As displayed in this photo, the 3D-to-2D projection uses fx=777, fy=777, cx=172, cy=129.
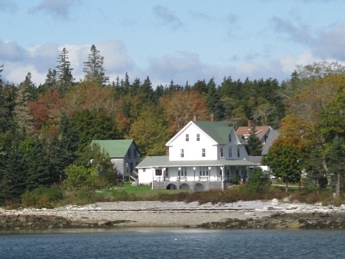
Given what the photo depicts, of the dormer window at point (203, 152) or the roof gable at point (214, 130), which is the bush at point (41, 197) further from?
the dormer window at point (203, 152)

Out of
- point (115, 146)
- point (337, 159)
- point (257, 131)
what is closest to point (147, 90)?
point (257, 131)

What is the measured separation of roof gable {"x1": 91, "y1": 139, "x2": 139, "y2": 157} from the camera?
3084 inches

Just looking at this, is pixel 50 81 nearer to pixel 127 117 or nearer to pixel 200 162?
pixel 127 117

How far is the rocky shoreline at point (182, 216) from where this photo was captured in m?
49.8

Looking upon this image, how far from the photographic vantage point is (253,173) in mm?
62844

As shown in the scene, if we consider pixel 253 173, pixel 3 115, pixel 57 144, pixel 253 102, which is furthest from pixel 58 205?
pixel 253 102

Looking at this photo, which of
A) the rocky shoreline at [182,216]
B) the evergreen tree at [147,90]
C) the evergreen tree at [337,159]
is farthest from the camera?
the evergreen tree at [147,90]

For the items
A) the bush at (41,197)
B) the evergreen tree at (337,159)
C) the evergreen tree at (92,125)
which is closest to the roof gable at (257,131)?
the evergreen tree at (92,125)

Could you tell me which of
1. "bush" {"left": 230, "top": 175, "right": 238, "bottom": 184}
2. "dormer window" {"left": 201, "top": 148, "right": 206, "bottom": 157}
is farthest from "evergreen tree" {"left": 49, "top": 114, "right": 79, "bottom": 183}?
Result: "bush" {"left": 230, "top": 175, "right": 238, "bottom": 184}

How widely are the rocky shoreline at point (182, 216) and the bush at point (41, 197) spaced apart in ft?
3.68

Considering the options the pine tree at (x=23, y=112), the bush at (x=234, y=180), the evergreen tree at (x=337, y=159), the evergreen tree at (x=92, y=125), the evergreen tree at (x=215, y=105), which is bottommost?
the bush at (x=234, y=180)

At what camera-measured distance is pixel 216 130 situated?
238 feet

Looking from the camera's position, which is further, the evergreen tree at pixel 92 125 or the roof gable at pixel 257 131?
the roof gable at pixel 257 131

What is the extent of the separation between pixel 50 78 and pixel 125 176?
187 ft
